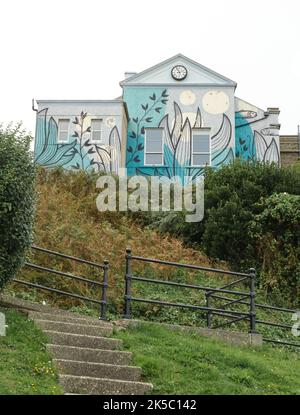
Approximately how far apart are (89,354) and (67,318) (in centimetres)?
147

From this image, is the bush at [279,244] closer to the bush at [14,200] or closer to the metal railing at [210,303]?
the metal railing at [210,303]

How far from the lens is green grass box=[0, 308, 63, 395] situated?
23.4 feet

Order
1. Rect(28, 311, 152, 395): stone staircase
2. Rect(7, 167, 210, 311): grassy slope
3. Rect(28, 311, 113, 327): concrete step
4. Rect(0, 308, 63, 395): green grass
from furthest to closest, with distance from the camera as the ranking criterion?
Rect(7, 167, 210, 311): grassy slope → Rect(28, 311, 113, 327): concrete step → Rect(28, 311, 152, 395): stone staircase → Rect(0, 308, 63, 395): green grass

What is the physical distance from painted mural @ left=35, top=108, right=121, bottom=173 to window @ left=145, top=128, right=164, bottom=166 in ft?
6.28

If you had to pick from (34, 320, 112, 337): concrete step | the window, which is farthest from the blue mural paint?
(34, 320, 112, 337): concrete step

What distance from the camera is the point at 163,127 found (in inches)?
1167

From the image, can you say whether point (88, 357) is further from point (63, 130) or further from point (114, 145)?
point (63, 130)

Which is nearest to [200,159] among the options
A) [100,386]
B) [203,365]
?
[203,365]

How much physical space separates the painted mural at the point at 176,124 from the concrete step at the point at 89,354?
801 inches

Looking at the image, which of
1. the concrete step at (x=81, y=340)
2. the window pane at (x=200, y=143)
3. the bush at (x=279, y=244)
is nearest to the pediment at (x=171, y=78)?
the window pane at (x=200, y=143)

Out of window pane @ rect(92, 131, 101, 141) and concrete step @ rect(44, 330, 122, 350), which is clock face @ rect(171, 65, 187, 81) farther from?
concrete step @ rect(44, 330, 122, 350)

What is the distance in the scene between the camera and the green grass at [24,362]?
7.12 metres

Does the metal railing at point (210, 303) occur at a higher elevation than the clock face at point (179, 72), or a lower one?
lower

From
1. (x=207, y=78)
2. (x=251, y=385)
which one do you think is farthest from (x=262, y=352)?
(x=207, y=78)
